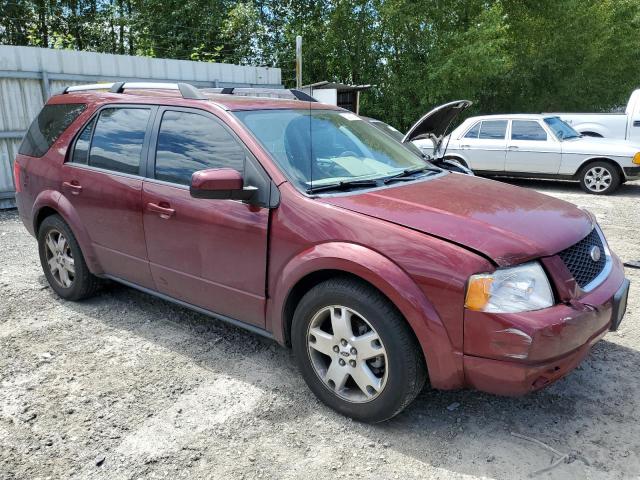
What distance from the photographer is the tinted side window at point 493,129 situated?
11.5 meters

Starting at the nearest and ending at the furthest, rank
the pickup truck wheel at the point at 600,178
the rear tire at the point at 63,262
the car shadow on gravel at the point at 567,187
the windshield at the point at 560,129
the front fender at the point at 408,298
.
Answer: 1. the front fender at the point at 408,298
2. the rear tire at the point at 63,262
3. the pickup truck wheel at the point at 600,178
4. the car shadow on gravel at the point at 567,187
5. the windshield at the point at 560,129

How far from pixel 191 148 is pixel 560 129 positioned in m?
9.78

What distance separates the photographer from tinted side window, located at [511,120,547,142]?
11164 millimetres

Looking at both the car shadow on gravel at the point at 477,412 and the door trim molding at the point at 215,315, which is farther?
the door trim molding at the point at 215,315

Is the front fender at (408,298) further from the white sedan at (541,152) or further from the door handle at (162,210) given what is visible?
the white sedan at (541,152)

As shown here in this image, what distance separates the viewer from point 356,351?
2.91 meters

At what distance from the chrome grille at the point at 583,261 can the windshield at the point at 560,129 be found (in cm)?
883

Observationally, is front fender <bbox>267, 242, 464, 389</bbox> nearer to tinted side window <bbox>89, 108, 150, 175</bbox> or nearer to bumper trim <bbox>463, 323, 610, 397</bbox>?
bumper trim <bbox>463, 323, 610, 397</bbox>

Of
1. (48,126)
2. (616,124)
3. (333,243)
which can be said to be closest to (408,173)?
(333,243)

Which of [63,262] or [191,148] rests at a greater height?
[191,148]

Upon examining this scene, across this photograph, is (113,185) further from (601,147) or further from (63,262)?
(601,147)

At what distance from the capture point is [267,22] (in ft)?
64.6

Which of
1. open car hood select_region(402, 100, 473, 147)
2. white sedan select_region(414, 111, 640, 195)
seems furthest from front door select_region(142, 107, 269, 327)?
white sedan select_region(414, 111, 640, 195)

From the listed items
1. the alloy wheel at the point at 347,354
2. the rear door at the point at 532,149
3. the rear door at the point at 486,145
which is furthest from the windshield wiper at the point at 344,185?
the rear door at the point at 486,145
